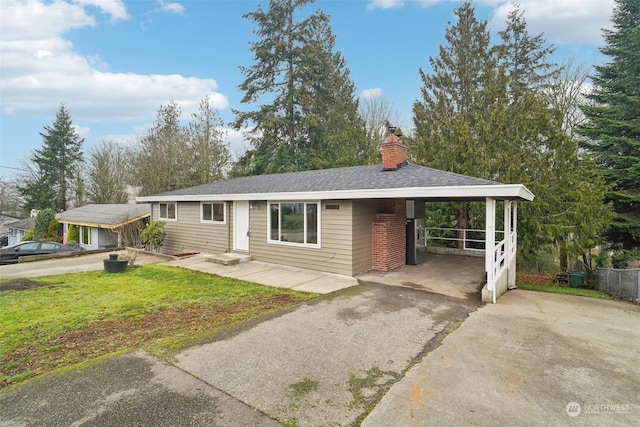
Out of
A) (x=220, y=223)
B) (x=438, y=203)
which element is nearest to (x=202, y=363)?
(x=220, y=223)

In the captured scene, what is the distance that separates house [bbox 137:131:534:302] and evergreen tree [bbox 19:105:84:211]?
28841 mm

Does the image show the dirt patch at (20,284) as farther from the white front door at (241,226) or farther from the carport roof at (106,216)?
the carport roof at (106,216)

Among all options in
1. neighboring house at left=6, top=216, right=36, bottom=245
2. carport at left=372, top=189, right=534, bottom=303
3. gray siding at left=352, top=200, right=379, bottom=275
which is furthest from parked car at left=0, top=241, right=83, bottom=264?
carport at left=372, top=189, right=534, bottom=303

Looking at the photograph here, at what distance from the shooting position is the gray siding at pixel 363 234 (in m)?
8.57

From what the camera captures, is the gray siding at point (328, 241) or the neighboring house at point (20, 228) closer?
the gray siding at point (328, 241)

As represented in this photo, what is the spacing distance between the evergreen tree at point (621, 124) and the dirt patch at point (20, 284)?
1781 cm

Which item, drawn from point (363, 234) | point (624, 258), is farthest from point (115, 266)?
point (624, 258)

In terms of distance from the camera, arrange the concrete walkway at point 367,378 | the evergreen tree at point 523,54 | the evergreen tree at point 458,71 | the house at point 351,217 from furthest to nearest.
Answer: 1. the evergreen tree at point 523,54
2. the evergreen tree at point 458,71
3. the house at point 351,217
4. the concrete walkway at point 367,378

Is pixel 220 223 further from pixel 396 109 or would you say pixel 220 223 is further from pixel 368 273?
pixel 396 109

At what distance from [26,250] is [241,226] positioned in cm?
1300

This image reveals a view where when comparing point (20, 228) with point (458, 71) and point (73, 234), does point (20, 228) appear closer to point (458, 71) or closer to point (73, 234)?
point (73, 234)

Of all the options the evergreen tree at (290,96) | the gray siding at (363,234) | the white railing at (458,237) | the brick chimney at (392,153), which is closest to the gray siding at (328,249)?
the gray siding at (363,234)

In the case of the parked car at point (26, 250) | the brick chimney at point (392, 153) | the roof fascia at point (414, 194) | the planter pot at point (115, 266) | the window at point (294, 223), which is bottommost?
the parked car at point (26, 250)

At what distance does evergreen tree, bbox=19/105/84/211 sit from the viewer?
102ft
